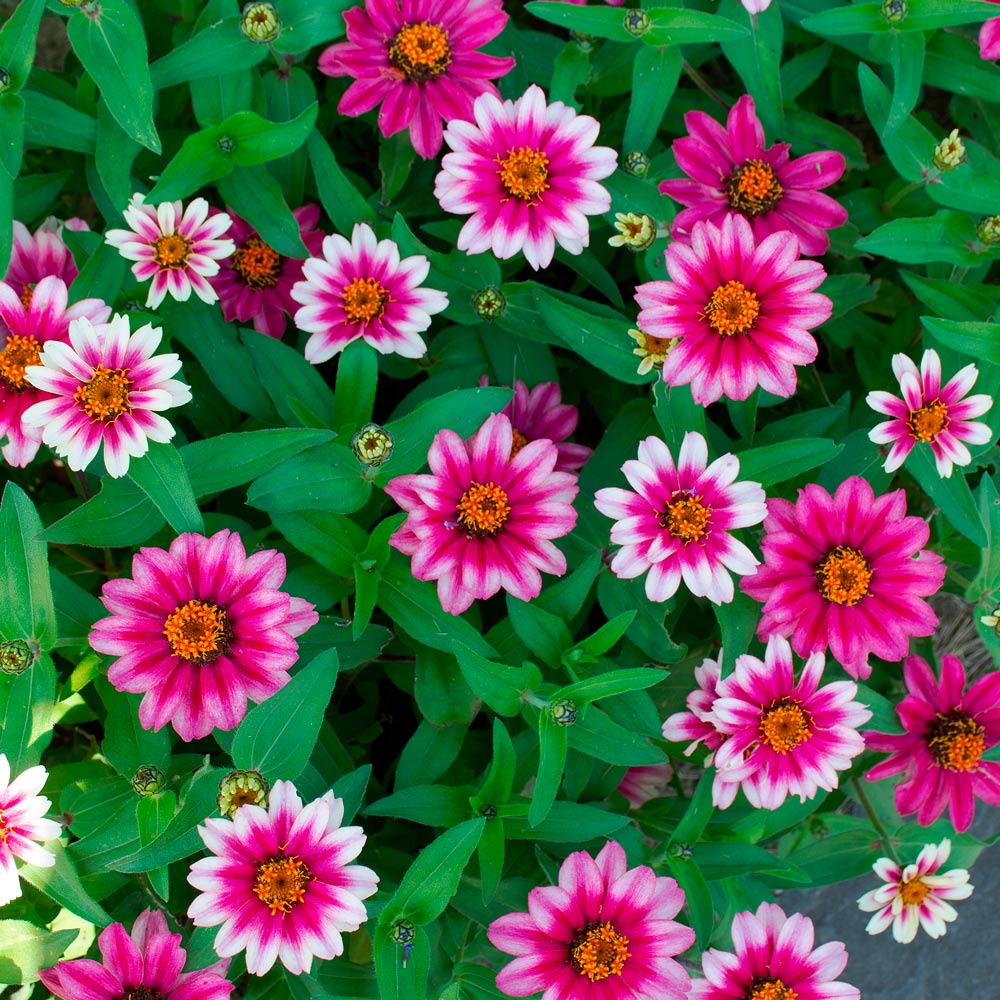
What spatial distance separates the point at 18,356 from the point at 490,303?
0.65 m

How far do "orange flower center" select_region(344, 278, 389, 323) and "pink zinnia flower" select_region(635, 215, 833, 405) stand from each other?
1.23 ft

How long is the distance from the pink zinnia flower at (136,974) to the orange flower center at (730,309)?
1.02 m

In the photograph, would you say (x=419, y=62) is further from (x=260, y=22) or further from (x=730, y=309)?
(x=730, y=309)

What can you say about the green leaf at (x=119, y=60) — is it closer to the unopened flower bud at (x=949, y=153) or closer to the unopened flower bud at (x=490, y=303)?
the unopened flower bud at (x=490, y=303)

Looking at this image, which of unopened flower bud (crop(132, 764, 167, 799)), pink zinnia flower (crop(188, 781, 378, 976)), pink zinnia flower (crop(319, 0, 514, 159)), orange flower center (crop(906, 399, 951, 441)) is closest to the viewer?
pink zinnia flower (crop(188, 781, 378, 976))

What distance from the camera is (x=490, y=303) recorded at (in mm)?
1545

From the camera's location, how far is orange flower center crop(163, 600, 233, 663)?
1.25 meters

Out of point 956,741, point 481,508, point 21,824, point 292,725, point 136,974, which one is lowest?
point 136,974

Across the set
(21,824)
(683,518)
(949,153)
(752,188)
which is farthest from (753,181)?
(21,824)

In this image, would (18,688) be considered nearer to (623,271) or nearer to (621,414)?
(621,414)

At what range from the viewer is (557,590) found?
4.54 feet

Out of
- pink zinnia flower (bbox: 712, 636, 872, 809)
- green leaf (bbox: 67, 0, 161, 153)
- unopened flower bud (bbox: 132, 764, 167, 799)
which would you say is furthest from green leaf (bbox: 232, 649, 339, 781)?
green leaf (bbox: 67, 0, 161, 153)

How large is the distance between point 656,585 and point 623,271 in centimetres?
75

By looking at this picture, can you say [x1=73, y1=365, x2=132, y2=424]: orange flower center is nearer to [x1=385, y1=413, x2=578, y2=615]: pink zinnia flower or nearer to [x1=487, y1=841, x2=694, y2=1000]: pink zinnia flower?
[x1=385, y1=413, x2=578, y2=615]: pink zinnia flower
